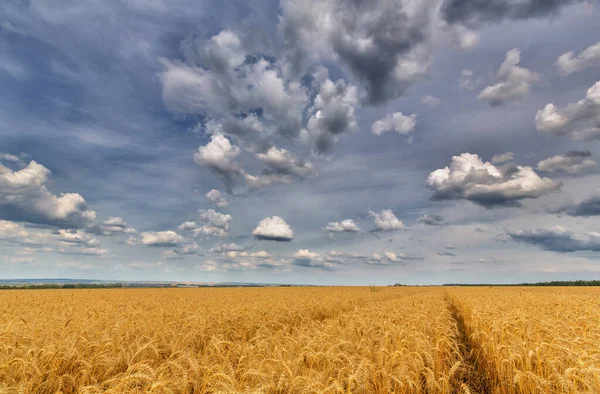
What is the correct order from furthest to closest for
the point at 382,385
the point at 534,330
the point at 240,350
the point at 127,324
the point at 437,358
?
the point at 127,324 → the point at 534,330 → the point at 240,350 → the point at 437,358 → the point at 382,385

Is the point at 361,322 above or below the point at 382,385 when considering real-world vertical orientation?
above

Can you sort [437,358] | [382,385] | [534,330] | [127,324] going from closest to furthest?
[382,385] < [437,358] < [534,330] < [127,324]

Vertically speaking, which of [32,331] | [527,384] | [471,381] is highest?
[32,331]

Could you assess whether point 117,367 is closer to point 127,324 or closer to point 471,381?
point 127,324

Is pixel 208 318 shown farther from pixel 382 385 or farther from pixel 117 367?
pixel 382 385

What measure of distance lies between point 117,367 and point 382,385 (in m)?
4.64

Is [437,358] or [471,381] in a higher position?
[437,358]

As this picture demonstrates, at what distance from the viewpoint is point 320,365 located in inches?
195

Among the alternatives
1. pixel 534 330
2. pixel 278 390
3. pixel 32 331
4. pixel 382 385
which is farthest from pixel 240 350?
pixel 534 330

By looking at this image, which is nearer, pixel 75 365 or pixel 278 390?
pixel 278 390

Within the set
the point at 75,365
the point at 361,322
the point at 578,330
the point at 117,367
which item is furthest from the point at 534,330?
the point at 75,365

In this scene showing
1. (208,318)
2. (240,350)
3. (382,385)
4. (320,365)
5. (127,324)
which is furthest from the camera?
(208,318)

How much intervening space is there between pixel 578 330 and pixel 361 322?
5395 mm

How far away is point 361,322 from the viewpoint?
8008 millimetres
